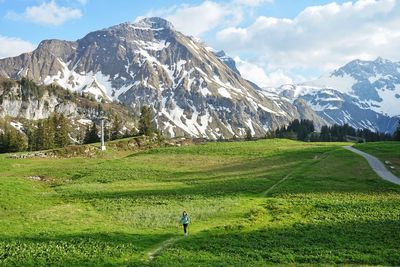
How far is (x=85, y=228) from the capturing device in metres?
41.6

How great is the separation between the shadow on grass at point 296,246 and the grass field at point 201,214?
0.09 metres

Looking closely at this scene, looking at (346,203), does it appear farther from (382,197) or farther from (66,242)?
(66,242)

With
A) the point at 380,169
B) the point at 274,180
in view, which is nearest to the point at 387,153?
the point at 380,169

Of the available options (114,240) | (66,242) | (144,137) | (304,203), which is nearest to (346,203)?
(304,203)

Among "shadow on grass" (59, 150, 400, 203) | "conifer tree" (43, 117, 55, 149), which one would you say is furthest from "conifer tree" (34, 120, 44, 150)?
"shadow on grass" (59, 150, 400, 203)

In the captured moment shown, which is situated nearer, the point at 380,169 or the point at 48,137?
the point at 380,169

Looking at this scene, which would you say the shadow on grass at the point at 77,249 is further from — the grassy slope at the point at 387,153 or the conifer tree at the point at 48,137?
the conifer tree at the point at 48,137

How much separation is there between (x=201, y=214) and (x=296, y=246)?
15.1 m

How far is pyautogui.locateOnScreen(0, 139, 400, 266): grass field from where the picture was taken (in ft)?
107

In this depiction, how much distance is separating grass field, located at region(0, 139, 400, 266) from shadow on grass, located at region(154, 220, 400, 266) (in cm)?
9

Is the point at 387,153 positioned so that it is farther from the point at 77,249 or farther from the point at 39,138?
the point at 39,138

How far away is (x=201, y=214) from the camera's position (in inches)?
1901

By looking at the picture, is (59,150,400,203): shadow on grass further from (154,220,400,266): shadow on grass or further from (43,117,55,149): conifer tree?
(43,117,55,149): conifer tree

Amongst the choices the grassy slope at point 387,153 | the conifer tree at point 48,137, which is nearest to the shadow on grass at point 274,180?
the grassy slope at point 387,153
